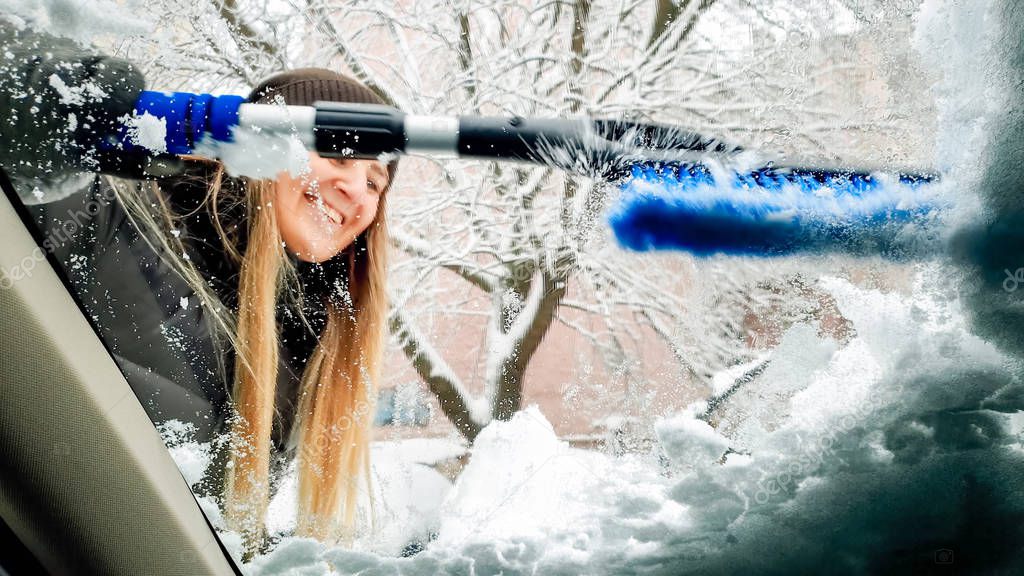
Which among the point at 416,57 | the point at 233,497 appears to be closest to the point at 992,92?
the point at 416,57

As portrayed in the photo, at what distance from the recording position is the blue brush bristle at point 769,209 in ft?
3.37

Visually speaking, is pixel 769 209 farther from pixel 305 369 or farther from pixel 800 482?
pixel 305 369

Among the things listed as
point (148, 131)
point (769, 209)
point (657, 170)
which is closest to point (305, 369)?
point (148, 131)

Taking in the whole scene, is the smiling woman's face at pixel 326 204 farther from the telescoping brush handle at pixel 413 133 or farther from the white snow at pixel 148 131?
the white snow at pixel 148 131

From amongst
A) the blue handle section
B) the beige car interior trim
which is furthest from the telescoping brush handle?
the beige car interior trim

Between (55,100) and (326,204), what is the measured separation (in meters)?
0.41

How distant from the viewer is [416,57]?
100cm

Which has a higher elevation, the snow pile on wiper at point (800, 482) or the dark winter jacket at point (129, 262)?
the dark winter jacket at point (129, 262)

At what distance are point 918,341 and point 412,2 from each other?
0.97 m

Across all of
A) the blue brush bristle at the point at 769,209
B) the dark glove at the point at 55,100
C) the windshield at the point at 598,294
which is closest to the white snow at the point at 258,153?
the windshield at the point at 598,294

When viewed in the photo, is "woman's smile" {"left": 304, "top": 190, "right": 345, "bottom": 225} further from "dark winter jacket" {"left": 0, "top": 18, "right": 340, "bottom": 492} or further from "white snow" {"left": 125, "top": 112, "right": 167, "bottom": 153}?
"white snow" {"left": 125, "top": 112, "right": 167, "bottom": 153}

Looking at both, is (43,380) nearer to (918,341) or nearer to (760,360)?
(760,360)

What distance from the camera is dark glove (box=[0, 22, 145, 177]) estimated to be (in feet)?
3.10

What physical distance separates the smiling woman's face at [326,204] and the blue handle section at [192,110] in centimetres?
11
